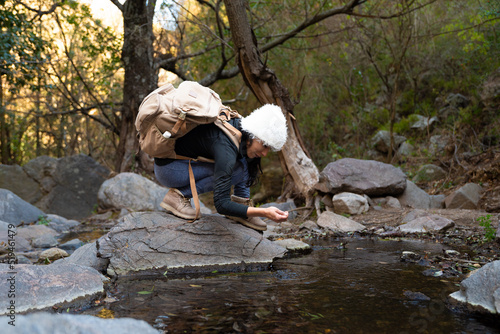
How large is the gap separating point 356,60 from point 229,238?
422 inches

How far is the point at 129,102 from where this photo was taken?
9.45 metres

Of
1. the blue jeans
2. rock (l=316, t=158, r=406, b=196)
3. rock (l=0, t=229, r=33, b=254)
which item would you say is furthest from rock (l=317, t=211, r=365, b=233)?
rock (l=0, t=229, r=33, b=254)

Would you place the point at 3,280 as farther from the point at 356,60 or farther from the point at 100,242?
the point at 356,60

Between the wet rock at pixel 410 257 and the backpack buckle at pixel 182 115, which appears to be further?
the wet rock at pixel 410 257

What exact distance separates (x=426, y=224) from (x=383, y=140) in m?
7.04

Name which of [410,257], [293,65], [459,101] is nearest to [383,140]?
[459,101]

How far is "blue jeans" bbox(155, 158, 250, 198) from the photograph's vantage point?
3721 mm

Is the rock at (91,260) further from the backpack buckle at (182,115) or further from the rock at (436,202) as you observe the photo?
the rock at (436,202)

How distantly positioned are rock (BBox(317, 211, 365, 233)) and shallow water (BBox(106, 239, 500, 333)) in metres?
1.81

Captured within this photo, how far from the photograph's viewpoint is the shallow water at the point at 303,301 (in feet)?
7.36

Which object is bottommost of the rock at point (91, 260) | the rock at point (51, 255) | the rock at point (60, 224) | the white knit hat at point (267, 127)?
the rock at point (60, 224)

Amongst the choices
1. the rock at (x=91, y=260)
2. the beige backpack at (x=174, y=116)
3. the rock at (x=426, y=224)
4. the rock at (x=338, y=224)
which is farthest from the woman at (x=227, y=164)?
the rock at (x=426, y=224)

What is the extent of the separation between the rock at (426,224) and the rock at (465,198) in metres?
1.41

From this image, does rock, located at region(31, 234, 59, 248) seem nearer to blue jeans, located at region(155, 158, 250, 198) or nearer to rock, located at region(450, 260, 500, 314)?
blue jeans, located at region(155, 158, 250, 198)
